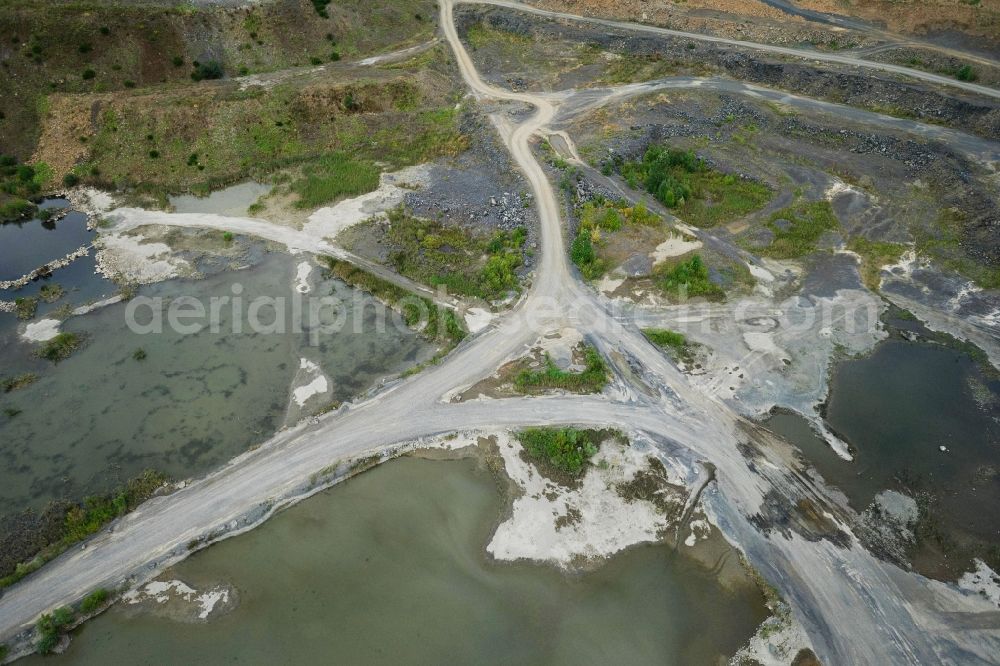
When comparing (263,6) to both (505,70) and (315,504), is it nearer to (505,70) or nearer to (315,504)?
(505,70)

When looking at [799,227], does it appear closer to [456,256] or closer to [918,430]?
[918,430]

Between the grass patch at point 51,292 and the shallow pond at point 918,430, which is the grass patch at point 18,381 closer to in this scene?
the grass patch at point 51,292

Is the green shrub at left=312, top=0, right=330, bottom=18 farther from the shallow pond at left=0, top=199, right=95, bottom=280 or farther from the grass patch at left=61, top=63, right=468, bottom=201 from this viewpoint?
the shallow pond at left=0, top=199, right=95, bottom=280

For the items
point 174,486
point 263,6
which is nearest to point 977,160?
point 174,486

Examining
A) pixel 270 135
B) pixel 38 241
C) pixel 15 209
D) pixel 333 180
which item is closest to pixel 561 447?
pixel 333 180

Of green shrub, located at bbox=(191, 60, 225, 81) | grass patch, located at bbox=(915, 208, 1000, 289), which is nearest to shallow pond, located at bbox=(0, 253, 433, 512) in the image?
green shrub, located at bbox=(191, 60, 225, 81)
